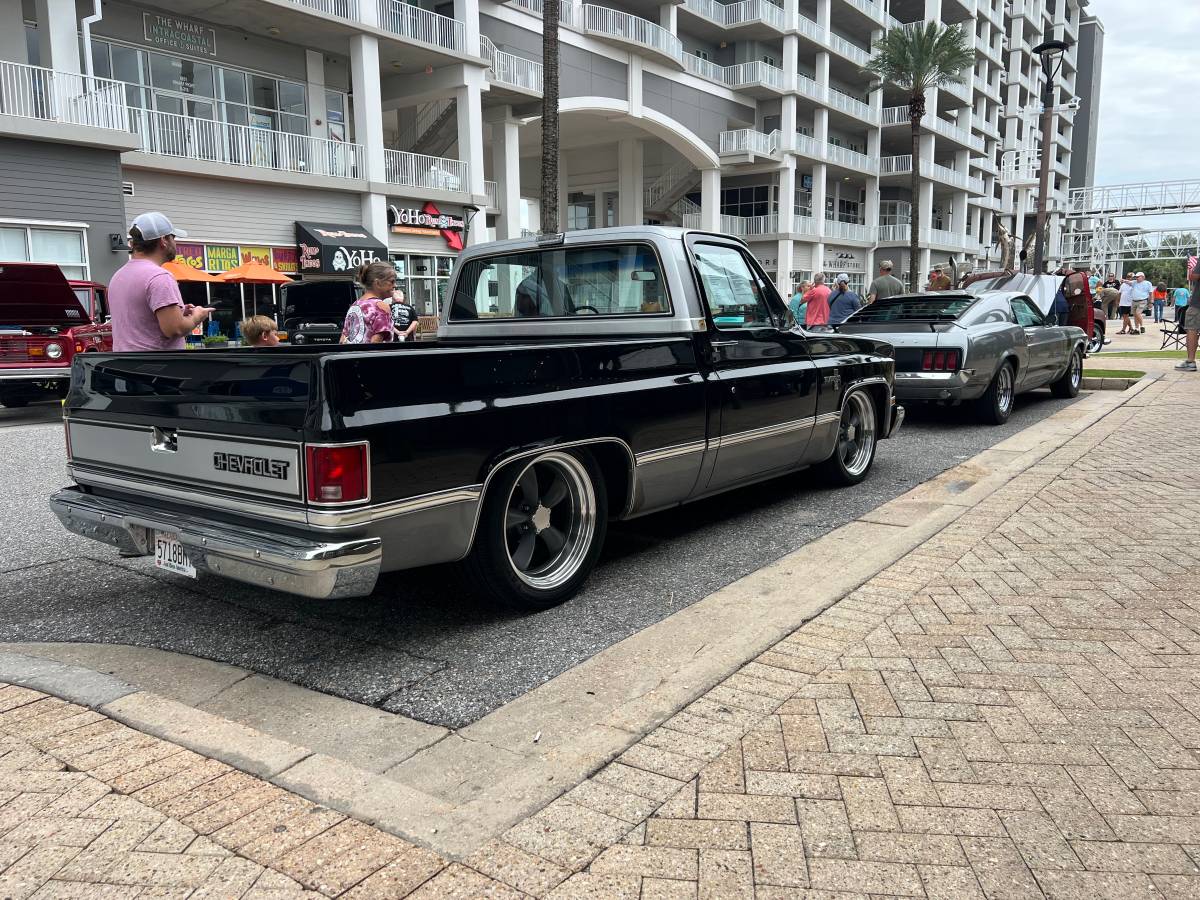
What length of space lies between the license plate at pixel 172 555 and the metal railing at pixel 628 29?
32.6 metres

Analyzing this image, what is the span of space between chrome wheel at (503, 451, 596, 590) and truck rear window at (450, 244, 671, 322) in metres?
1.27

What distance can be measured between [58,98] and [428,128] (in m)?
13.7

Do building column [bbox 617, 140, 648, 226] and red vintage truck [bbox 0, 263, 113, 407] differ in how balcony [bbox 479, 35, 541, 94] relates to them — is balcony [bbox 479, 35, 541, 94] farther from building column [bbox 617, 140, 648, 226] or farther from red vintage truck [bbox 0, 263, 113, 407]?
red vintage truck [bbox 0, 263, 113, 407]

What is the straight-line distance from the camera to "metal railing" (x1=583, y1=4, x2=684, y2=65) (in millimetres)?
32781

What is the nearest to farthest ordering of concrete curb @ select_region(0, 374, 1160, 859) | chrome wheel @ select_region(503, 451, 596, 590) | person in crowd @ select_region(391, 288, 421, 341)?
concrete curb @ select_region(0, 374, 1160, 859), chrome wheel @ select_region(503, 451, 596, 590), person in crowd @ select_region(391, 288, 421, 341)

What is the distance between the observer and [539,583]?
422 centimetres

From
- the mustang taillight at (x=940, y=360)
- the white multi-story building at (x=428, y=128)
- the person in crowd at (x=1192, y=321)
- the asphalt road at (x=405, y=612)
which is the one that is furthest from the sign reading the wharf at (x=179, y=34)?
the person in crowd at (x=1192, y=321)

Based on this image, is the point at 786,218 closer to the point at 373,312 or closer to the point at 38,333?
the point at 38,333

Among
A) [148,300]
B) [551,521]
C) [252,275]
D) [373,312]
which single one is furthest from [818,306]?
[148,300]

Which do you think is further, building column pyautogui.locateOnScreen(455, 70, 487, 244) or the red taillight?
building column pyautogui.locateOnScreen(455, 70, 487, 244)

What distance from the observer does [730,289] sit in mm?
5508

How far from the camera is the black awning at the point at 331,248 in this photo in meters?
23.3

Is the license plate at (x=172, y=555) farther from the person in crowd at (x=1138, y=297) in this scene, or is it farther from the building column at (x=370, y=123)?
the person in crowd at (x=1138, y=297)

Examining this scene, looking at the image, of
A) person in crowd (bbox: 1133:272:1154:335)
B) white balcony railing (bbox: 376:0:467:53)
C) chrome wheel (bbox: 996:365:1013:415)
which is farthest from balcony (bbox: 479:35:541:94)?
person in crowd (bbox: 1133:272:1154:335)
